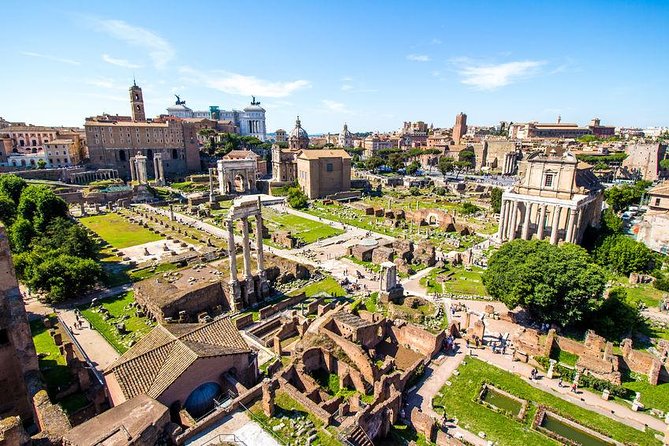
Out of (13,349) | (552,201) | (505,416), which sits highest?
(552,201)

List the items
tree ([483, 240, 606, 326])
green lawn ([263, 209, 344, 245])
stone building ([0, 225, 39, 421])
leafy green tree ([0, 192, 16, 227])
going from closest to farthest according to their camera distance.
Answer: stone building ([0, 225, 39, 421]), tree ([483, 240, 606, 326]), leafy green tree ([0, 192, 16, 227]), green lawn ([263, 209, 344, 245])

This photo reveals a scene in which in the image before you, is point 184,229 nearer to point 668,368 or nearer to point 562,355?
point 562,355

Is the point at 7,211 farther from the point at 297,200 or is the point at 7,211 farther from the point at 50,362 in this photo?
the point at 297,200

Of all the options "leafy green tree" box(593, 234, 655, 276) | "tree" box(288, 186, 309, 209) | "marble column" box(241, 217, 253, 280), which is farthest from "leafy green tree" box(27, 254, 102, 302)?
"leafy green tree" box(593, 234, 655, 276)

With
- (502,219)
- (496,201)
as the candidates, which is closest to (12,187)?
(502,219)

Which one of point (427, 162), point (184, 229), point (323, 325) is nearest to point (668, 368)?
point (323, 325)

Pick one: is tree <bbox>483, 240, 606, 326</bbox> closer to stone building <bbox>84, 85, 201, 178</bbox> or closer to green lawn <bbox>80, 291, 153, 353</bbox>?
green lawn <bbox>80, 291, 153, 353</bbox>
